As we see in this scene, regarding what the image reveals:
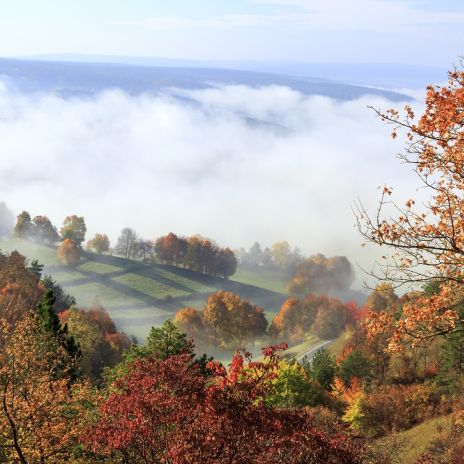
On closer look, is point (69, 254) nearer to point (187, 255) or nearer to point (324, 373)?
point (187, 255)

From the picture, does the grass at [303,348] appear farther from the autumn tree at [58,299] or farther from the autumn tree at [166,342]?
the autumn tree at [166,342]

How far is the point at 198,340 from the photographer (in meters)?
112

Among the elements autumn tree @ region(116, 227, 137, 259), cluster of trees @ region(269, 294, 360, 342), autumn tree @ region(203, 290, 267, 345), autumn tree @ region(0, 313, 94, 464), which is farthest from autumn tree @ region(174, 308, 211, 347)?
autumn tree @ region(0, 313, 94, 464)

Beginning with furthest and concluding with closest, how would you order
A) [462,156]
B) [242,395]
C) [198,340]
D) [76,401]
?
[198,340] → [76,401] → [242,395] → [462,156]

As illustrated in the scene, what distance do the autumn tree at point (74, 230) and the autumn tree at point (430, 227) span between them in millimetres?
159316

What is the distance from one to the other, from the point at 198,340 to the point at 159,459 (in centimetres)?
9909

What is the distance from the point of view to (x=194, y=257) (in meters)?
161

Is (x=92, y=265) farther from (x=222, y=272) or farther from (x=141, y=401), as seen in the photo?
(x=141, y=401)

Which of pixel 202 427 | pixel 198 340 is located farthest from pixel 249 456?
pixel 198 340

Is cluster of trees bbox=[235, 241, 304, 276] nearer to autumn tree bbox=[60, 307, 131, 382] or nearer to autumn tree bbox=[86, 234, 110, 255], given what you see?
autumn tree bbox=[86, 234, 110, 255]

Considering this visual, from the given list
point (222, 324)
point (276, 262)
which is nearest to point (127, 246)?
point (276, 262)

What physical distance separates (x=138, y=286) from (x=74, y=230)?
4229 cm

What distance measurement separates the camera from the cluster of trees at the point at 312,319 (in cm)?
11444

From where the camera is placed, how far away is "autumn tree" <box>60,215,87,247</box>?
552 ft
